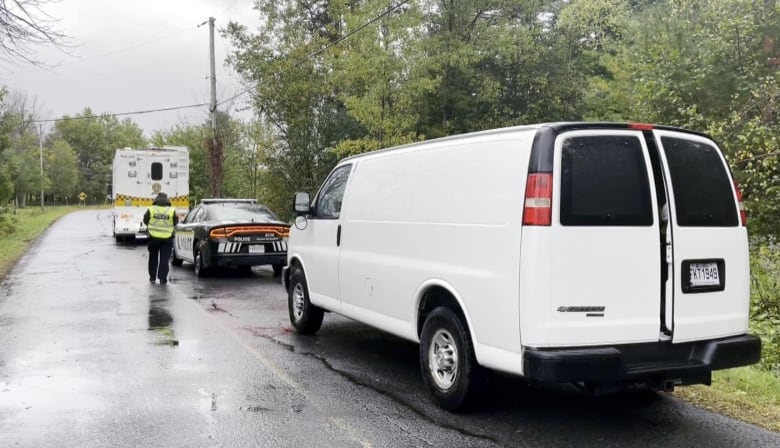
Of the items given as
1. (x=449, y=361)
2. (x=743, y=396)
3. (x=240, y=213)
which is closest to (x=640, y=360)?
(x=449, y=361)

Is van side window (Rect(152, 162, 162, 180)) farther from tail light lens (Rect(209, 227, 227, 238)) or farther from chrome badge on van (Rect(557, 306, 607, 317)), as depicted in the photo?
chrome badge on van (Rect(557, 306, 607, 317))

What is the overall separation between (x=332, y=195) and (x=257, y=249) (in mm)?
6909

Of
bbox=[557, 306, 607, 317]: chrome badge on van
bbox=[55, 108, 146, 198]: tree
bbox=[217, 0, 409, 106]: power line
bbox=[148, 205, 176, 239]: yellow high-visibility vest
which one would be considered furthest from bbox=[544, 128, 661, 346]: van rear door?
bbox=[55, 108, 146, 198]: tree

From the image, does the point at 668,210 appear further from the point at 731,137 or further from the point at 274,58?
the point at 274,58

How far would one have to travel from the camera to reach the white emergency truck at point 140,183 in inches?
970

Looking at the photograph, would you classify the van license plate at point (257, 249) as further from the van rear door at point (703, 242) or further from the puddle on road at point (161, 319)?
the van rear door at point (703, 242)

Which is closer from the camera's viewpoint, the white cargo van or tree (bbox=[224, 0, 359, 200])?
the white cargo van

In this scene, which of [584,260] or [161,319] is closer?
[584,260]

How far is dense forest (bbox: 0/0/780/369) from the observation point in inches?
609

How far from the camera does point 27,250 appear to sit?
22422 millimetres

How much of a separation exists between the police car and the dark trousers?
90 cm

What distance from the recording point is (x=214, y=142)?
30.6 meters

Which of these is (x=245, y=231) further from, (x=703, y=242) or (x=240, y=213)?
(x=703, y=242)

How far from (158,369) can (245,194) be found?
25.9 meters
